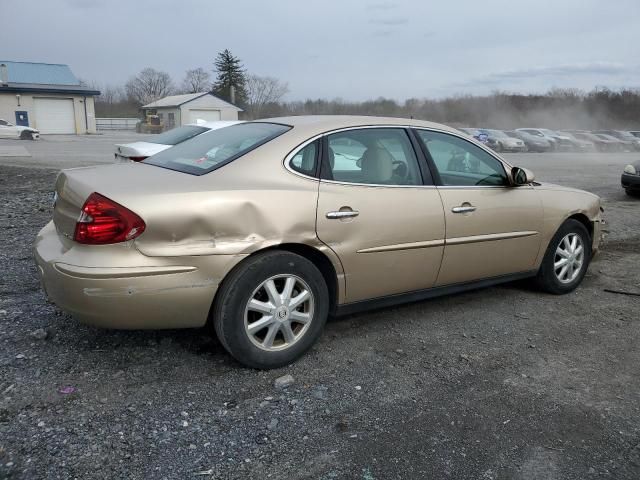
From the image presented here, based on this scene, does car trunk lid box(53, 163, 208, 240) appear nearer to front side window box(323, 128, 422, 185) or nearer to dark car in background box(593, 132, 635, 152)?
front side window box(323, 128, 422, 185)

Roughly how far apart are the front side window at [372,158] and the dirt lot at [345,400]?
114 cm

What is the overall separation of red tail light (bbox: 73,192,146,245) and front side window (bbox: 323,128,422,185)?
4.08 ft

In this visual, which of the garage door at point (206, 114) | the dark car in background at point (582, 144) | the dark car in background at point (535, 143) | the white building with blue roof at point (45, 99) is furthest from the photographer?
the garage door at point (206, 114)

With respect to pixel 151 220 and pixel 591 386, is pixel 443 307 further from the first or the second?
pixel 151 220

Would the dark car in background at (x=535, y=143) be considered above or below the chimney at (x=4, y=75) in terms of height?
below

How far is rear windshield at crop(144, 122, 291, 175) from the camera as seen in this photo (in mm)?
3504

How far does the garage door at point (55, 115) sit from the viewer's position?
138 ft

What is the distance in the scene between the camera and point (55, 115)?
4294 centimetres

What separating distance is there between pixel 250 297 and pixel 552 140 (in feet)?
119

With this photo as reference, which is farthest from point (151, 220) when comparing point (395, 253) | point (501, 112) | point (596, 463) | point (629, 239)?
point (501, 112)

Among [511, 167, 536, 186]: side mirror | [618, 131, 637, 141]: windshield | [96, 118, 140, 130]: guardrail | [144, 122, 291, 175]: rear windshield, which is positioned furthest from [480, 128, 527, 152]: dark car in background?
[96, 118, 140, 130]: guardrail

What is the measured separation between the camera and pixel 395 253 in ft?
12.5

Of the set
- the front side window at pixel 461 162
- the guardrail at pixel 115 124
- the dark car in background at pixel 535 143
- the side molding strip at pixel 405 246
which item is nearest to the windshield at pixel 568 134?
the dark car in background at pixel 535 143

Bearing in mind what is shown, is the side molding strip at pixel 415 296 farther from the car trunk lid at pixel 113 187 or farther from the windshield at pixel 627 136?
the windshield at pixel 627 136
